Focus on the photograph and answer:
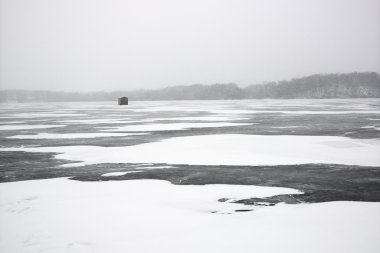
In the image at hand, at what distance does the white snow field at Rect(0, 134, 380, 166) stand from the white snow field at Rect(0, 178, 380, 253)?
2904 millimetres

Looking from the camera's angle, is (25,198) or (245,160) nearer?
(25,198)

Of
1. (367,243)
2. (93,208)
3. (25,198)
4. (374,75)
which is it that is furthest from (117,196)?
(374,75)

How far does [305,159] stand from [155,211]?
16.8 feet

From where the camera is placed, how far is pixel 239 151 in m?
10.3

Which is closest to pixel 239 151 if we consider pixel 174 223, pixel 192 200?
pixel 192 200

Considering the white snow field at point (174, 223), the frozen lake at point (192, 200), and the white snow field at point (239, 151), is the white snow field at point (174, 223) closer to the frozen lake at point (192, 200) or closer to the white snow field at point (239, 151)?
the frozen lake at point (192, 200)

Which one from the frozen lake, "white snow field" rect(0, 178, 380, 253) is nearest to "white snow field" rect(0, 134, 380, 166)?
the frozen lake

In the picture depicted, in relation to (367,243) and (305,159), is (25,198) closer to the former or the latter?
(367,243)

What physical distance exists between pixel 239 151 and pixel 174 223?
5928mm

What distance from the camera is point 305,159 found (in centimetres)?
898

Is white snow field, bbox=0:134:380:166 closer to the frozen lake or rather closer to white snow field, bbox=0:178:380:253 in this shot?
the frozen lake

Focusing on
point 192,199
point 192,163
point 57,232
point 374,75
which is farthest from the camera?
point 374,75

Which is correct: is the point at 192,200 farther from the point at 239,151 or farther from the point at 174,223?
the point at 239,151

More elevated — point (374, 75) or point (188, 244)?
point (374, 75)
